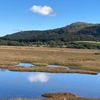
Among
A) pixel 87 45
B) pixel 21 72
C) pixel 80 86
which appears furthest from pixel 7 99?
pixel 87 45

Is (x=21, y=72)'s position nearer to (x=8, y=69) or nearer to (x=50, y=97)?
(x=8, y=69)

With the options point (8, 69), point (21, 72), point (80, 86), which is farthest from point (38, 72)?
point (80, 86)

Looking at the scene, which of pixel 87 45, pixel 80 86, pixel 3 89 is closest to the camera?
pixel 3 89

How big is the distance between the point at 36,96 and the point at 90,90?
7399 millimetres

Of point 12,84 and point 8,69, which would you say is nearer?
point 12,84

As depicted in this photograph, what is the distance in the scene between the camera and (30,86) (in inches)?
1123

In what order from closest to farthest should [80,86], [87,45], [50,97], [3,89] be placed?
[50,97] → [3,89] → [80,86] → [87,45]

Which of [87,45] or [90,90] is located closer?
[90,90]

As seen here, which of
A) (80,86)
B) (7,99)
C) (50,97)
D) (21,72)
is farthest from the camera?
(21,72)

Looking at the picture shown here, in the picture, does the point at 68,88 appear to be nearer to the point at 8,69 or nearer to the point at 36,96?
the point at 36,96

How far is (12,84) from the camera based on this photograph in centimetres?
2959

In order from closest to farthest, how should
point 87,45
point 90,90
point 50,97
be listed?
point 50,97, point 90,90, point 87,45

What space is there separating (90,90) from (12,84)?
9.28m

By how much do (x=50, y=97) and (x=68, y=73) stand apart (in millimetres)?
18578
